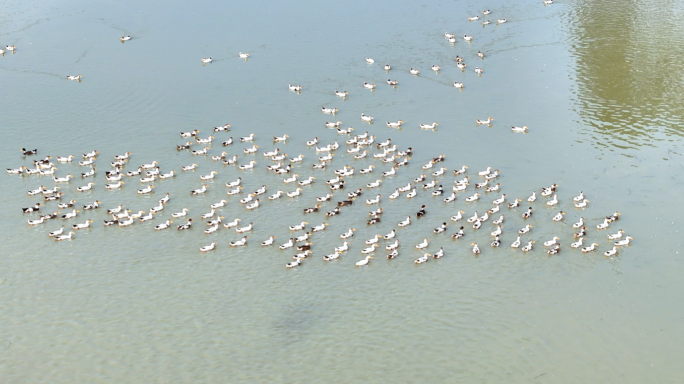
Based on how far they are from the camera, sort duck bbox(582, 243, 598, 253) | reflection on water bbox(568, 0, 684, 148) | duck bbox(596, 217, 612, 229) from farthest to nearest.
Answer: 1. reflection on water bbox(568, 0, 684, 148)
2. duck bbox(596, 217, 612, 229)
3. duck bbox(582, 243, 598, 253)

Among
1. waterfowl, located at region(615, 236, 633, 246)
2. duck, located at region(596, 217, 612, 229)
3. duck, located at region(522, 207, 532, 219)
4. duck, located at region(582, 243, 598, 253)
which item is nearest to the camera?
duck, located at region(582, 243, 598, 253)

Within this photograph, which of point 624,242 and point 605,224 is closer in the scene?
point 624,242

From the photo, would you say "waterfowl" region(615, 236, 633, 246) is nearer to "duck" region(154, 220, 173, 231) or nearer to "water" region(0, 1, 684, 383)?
"water" region(0, 1, 684, 383)

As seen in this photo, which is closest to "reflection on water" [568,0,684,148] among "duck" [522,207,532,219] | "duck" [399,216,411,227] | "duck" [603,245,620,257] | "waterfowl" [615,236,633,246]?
"duck" [522,207,532,219]

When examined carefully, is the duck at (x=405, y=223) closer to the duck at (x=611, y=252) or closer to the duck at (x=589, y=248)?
the duck at (x=589, y=248)

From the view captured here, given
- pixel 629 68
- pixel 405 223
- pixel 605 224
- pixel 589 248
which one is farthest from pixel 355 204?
pixel 629 68

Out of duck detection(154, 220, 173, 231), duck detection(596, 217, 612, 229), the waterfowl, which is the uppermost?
duck detection(154, 220, 173, 231)

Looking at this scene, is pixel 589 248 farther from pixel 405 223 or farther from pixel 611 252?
pixel 405 223
